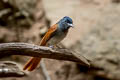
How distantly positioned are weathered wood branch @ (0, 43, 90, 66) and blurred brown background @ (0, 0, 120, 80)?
2.90 metres

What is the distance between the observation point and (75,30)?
315 inches

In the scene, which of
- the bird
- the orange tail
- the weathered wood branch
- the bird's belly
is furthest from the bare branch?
the bird's belly

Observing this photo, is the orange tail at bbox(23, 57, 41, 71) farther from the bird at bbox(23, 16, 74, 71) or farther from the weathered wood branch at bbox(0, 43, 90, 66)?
the weathered wood branch at bbox(0, 43, 90, 66)

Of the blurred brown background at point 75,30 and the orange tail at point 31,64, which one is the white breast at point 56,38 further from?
the blurred brown background at point 75,30

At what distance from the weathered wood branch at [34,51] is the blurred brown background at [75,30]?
290 cm

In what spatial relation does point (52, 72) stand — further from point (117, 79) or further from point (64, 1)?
point (64, 1)

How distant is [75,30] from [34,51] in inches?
159

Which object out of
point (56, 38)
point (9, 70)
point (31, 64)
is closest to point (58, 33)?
point (56, 38)

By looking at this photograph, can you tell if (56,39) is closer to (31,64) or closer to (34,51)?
(31,64)

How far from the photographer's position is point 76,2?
8781 millimetres

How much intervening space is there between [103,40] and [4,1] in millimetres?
2617

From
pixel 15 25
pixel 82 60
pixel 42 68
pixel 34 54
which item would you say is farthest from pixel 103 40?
pixel 34 54

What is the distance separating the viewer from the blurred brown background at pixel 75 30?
7.24 meters

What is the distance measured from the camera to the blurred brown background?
23.7 ft
